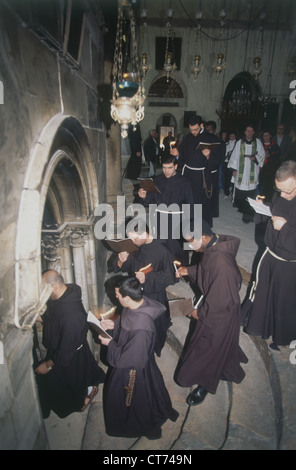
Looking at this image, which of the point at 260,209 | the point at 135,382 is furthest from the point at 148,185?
the point at 135,382

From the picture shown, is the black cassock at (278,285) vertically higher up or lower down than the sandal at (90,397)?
higher up

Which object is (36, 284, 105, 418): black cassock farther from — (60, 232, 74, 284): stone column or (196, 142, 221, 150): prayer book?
(196, 142, 221, 150): prayer book

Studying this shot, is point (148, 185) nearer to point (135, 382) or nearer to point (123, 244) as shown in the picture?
point (123, 244)

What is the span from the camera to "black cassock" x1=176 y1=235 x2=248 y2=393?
3.19m

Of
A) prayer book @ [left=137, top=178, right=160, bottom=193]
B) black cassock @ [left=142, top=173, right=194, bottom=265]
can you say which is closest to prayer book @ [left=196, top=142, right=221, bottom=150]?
black cassock @ [left=142, top=173, right=194, bottom=265]

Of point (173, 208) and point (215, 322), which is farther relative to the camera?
point (173, 208)

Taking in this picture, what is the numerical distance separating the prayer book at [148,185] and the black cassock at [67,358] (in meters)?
2.11

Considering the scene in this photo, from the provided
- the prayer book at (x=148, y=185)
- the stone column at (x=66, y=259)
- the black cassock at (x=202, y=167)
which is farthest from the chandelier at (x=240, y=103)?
the stone column at (x=66, y=259)

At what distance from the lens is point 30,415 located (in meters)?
2.54

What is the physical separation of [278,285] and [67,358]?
2.82 meters

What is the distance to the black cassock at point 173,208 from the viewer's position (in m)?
5.34

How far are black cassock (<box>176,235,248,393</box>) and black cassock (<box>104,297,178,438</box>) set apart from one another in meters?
0.42

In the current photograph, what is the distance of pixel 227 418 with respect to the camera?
3348mm

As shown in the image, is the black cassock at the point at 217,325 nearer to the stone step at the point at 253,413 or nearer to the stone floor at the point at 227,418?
the stone step at the point at 253,413
